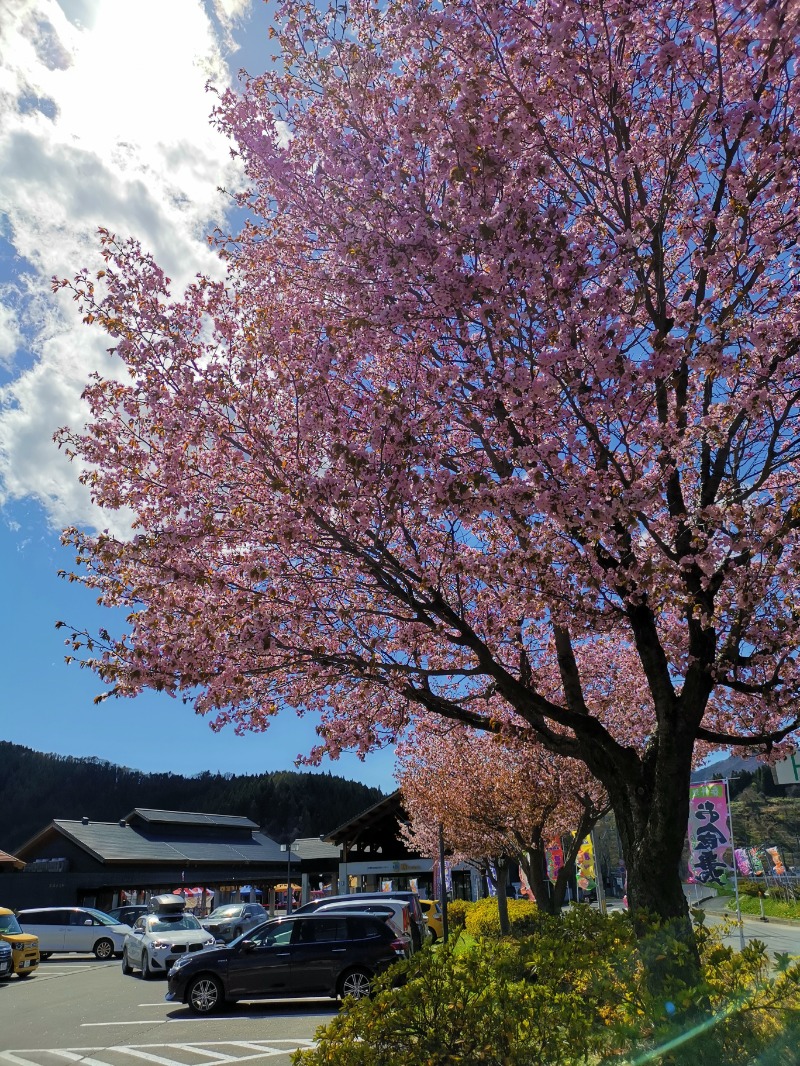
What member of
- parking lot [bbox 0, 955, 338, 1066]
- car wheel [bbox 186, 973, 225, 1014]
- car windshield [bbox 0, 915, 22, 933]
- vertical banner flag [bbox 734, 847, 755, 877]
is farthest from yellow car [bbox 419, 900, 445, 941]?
vertical banner flag [bbox 734, 847, 755, 877]

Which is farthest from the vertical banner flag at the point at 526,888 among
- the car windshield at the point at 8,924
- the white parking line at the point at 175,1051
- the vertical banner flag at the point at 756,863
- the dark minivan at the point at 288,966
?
the car windshield at the point at 8,924

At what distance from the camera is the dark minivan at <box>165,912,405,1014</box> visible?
13.9 meters

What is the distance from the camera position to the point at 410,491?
7.59m

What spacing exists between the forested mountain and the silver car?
72.0 metres

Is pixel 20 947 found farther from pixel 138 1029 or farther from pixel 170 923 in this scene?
pixel 138 1029

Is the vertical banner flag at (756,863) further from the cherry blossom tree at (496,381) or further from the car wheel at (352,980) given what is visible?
the cherry blossom tree at (496,381)

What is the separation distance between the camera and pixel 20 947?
21359 millimetres

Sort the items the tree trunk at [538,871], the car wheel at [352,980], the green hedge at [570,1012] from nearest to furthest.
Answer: the green hedge at [570,1012]
the car wheel at [352,980]
the tree trunk at [538,871]

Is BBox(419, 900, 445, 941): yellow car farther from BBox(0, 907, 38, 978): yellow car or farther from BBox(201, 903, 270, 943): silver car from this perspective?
BBox(0, 907, 38, 978): yellow car

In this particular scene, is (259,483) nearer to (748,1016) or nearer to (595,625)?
(595,625)

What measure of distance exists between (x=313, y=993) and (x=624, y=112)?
14250 millimetres

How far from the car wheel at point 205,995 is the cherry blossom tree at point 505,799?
5895 millimetres

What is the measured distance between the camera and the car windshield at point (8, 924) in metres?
22.4

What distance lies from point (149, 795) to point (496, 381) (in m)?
120
